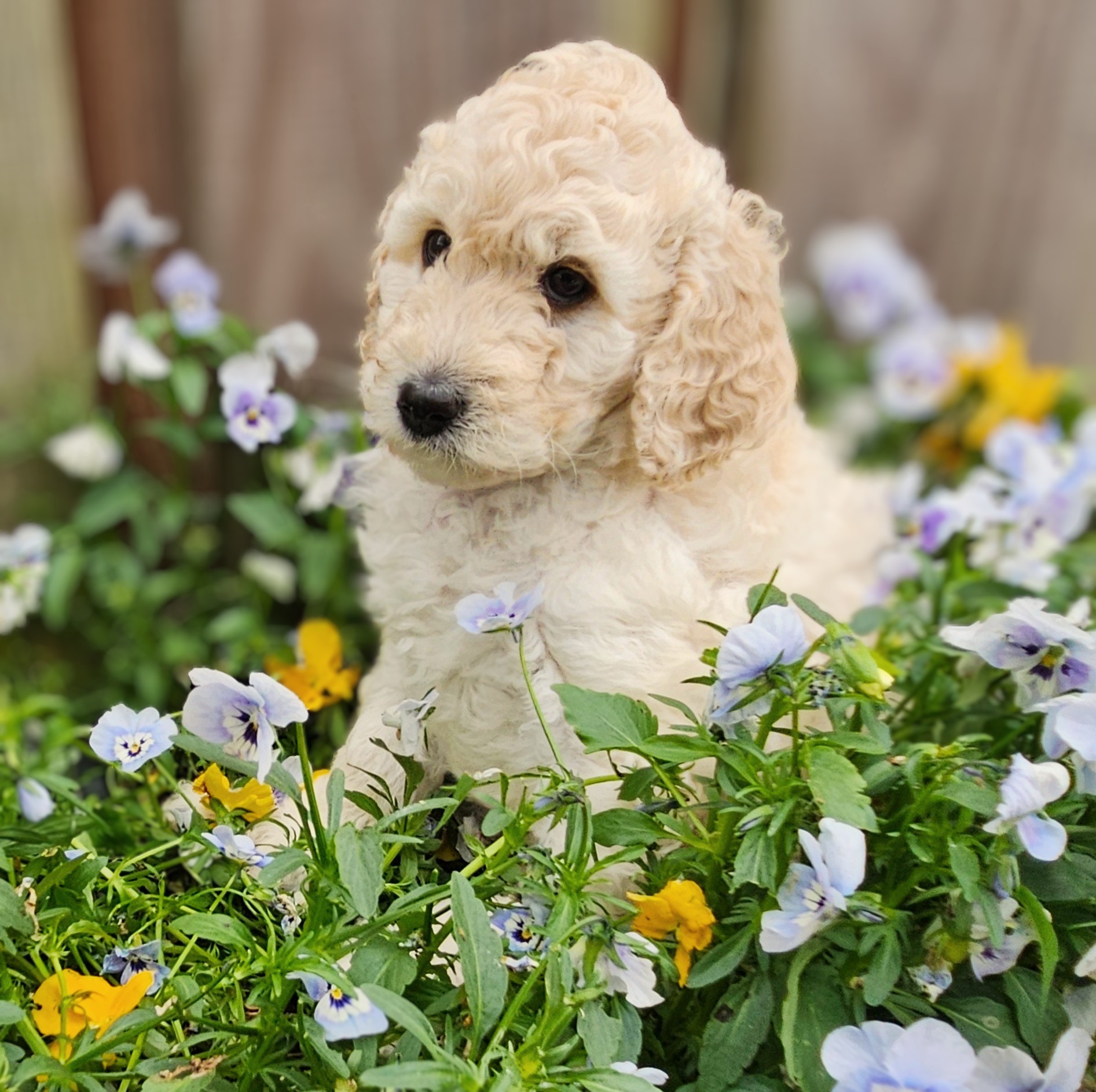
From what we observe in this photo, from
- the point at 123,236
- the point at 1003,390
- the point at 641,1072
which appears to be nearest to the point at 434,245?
the point at 641,1072

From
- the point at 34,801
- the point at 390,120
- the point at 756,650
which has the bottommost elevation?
the point at 34,801

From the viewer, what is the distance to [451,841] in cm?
202

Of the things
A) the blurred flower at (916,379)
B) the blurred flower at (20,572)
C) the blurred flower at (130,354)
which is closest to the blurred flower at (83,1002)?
the blurred flower at (20,572)

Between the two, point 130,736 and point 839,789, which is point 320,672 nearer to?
point 130,736

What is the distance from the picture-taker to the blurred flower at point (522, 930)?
5.46ft

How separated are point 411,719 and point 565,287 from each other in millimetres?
666

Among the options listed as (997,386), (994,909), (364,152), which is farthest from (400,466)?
(997,386)

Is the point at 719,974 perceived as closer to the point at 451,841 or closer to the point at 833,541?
the point at 451,841

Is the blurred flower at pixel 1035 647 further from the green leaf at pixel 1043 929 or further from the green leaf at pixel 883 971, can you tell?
the green leaf at pixel 883 971

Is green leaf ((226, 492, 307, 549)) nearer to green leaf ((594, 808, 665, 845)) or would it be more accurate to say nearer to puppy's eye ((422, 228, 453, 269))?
puppy's eye ((422, 228, 453, 269))

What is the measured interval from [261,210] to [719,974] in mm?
2443

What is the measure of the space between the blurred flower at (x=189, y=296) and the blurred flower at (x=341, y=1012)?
175cm

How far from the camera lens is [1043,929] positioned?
1.62 meters

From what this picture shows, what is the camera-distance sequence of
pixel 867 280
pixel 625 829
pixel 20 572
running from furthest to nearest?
pixel 867 280
pixel 20 572
pixel 625 829
